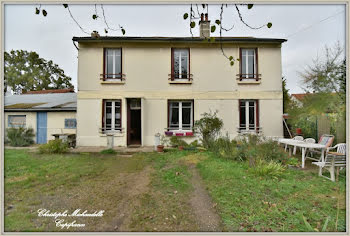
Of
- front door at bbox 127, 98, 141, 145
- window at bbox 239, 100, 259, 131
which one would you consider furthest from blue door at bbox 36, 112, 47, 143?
window at bbox 239, 100, 259, 131

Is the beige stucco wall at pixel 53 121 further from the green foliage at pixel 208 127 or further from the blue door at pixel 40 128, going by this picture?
the green foliage at pixel 208 127

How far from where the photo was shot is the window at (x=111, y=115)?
8480 millimetres

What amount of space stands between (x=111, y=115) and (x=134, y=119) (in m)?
1.46

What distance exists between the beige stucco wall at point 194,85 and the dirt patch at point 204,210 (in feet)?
17.5

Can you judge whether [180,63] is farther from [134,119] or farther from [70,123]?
[70,123]

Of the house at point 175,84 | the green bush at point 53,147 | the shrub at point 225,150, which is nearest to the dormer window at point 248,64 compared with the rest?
the house at point 175,84

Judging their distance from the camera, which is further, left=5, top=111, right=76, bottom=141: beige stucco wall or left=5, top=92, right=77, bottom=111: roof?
left=5, top=111, right=76, bottom=141: beige stucco wall

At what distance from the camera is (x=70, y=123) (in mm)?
8031

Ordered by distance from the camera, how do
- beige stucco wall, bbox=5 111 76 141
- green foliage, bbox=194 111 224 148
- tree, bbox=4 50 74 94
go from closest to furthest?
1. tree, bbox=4 50 74 94
2. beige stucco wall, bbox=5 111 76 141
3. green foliage, bbox=194 111 224 148

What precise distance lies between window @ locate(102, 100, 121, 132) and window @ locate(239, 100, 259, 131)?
22.4ft

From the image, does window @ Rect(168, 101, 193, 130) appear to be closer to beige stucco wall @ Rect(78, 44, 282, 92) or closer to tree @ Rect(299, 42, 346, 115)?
beige stucco wall @ Rect(78, 44, 282, 92)

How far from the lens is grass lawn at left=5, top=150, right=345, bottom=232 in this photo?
2.09m

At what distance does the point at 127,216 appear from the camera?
2.27m

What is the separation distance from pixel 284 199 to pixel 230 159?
9.09 ft
